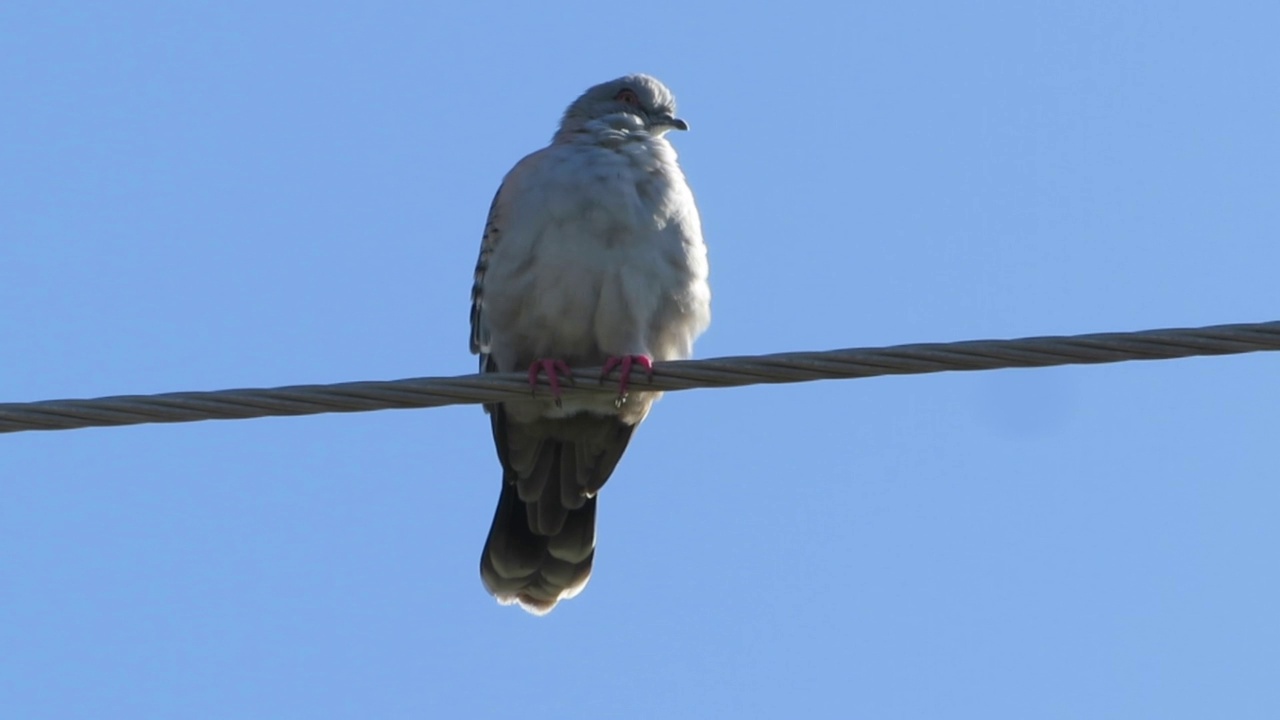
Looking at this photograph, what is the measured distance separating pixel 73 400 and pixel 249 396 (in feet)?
1.49

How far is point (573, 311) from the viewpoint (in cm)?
720

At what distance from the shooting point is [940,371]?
4.91 meters

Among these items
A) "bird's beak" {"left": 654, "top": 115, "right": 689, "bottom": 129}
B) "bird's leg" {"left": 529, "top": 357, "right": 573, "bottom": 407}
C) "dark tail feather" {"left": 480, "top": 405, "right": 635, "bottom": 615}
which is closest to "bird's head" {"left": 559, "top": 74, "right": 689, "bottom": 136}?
"bird's beak" {"left": 654, "top": 115, "right": 689, "bottom": 129}

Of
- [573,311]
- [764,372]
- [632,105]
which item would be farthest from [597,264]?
[764,372]

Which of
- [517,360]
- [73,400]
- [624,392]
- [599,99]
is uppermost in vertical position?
[599,99]

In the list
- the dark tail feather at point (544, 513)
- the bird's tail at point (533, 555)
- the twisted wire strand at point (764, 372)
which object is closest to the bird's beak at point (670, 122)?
the dark tail feather at point (544, 513)

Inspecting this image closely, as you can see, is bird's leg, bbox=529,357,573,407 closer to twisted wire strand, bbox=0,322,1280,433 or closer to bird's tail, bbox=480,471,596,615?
twisted wire strand, bbox=0,322,1280,433

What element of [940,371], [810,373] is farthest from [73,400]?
[940,371]

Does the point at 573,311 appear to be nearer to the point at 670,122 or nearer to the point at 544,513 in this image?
the point at 544,513

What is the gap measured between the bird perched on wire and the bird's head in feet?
A: 0.48

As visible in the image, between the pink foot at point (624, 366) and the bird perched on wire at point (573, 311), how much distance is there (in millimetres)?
11

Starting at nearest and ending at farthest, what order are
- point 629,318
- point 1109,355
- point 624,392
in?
point 1109,355
point 624,392
point 629,318

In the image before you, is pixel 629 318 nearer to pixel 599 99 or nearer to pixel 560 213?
pixel 560 213

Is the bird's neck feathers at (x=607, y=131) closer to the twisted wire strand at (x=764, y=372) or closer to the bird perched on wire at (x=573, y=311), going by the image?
the bird perched on wire at (x=573, y=311)
